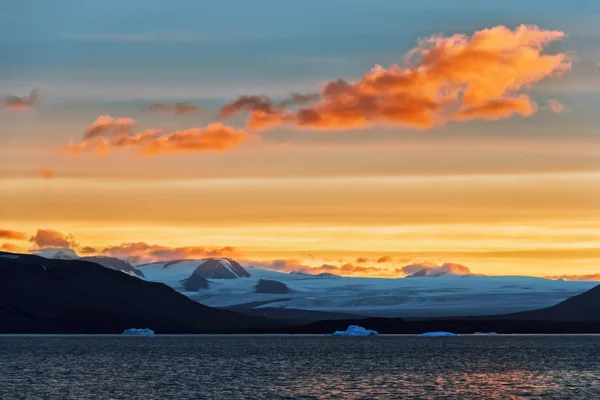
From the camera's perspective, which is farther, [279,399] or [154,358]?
[154,358]

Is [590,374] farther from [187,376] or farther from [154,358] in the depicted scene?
[154,358]

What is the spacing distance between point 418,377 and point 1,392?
146 ft

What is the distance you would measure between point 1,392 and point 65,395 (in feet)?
20.9

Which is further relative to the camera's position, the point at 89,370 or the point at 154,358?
the point at 154,358

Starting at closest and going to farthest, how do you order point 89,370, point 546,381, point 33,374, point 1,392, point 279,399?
1. point 279,399
2. point 1,392
3. point 546,381
4. point 33,374
5. point 89,370

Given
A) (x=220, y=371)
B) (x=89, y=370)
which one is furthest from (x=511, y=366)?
(x=89, y=370)

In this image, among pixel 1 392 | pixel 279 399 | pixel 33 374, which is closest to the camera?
pixel 279 399

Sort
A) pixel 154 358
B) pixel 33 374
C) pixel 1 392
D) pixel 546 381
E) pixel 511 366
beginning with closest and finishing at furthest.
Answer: pixel 1 392
pixel 546 381
pixel 33 374
pixel 511 366
pixel 154 358

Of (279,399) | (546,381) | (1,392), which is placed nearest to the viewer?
(279,399)

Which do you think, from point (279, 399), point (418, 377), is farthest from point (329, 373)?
point (279, 399)

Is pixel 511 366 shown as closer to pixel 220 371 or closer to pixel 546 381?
pixel 546 381

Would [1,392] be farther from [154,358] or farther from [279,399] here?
[154,358]

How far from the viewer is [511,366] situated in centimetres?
13838

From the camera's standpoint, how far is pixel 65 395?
9144 cm
